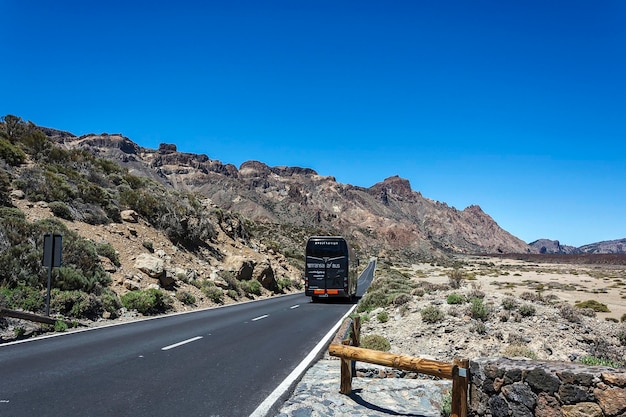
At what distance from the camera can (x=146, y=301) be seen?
54.8 feet

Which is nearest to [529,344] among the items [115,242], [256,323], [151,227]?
[256,323]

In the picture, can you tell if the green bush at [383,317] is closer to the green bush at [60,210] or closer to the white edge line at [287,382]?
the white edge line at [287,382]

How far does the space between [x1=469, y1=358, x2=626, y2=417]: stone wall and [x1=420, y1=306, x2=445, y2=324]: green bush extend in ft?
24.3

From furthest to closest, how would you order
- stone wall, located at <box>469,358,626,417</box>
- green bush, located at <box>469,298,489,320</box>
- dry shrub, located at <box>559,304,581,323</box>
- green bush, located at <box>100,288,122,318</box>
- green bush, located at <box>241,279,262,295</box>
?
green bush, located at <box>241,279,262,295</box>
green bush, located at <box>100,288,122,318</box>
dry shrub, located at <box>559,304,581,323</box>
green bush, located at <box>469,298,489,320</box>
stone wall, located at <box>469,358,626,417</box>

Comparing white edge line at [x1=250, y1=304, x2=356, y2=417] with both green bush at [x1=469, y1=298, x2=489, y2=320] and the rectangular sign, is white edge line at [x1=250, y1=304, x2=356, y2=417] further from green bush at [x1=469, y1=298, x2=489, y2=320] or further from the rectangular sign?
the rectangular sign

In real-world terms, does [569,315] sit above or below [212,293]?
above

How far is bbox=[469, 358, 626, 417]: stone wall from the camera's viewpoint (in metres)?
4.46

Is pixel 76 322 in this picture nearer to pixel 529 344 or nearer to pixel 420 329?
pixel 420 329

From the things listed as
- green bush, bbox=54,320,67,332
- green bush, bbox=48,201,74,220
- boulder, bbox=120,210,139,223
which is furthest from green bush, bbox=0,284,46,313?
boulder, bbox=120,210,139,223

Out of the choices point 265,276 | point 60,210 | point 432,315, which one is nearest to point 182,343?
point 432,315

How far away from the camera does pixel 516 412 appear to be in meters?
4.89

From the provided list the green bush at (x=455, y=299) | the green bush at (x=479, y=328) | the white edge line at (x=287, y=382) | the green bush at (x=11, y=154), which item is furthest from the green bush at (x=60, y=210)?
the green bush at (x=479, y=328)

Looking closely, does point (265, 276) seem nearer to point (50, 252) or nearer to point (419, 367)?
point (50, 252)

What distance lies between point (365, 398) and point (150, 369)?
3943 millimetres
